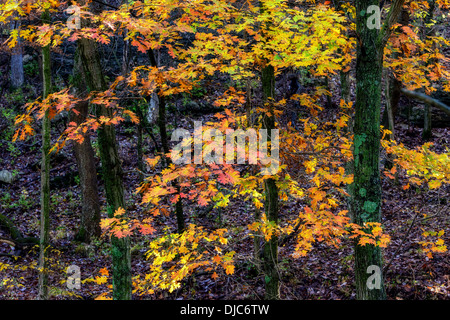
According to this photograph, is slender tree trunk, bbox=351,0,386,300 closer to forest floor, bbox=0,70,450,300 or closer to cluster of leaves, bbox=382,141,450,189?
cluster of leaves, bbox=382,141,450,189

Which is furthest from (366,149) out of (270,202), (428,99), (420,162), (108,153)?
(108,153)

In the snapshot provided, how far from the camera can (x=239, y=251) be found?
878cm

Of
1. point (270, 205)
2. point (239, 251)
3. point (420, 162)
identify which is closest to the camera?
point (420, 162)

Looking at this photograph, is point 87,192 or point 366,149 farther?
point 87,192

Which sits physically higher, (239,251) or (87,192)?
(87,192)

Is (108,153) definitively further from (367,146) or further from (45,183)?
(367,146)

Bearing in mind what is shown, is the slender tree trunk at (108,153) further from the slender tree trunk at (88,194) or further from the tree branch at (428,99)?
the slender tree trunk at (88,194)

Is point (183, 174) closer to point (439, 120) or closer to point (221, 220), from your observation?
point (221, 220)

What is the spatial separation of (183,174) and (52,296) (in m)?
6.05

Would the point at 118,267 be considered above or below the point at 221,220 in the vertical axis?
above

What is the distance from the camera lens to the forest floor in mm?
6926

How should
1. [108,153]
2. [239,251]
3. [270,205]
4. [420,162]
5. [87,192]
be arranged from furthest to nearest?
[87,192] < [239,251] < [270,205] < [420,162] < [108,153]
